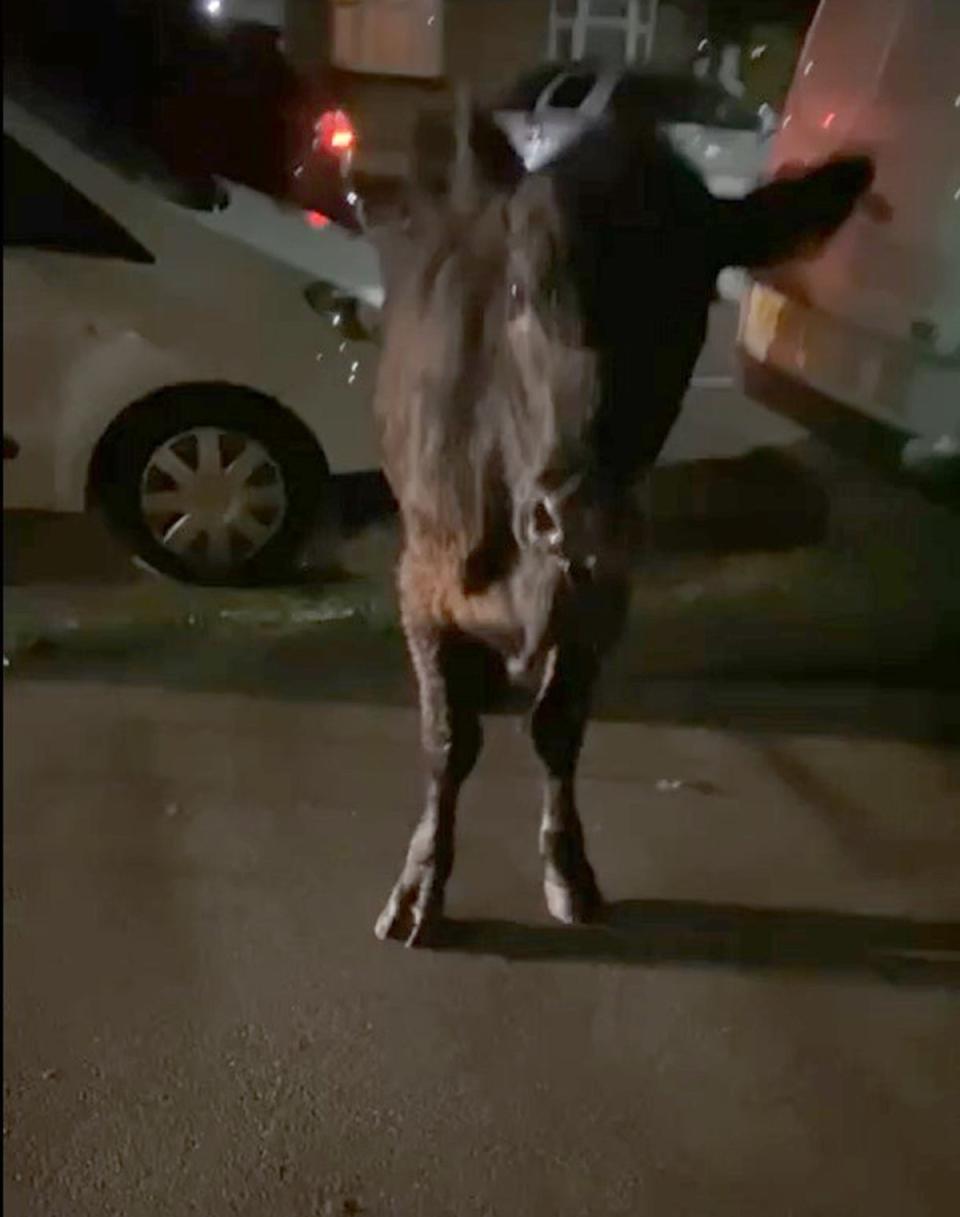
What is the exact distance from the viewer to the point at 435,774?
1.47 meters

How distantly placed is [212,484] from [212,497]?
0.01 m

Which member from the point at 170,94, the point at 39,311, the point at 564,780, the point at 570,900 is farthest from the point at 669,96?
the point at 570,900

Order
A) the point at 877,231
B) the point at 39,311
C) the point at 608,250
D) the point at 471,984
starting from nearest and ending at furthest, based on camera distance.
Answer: the point at 39,311 < the point at 608,250 < the point at 877,231 < the point at 471,984

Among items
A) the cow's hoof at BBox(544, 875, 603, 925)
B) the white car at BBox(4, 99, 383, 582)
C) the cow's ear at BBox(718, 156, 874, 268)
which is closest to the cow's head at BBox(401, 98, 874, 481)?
the cow's ear at BBox(718, 156, 874, 268)

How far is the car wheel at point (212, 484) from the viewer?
1125 mm

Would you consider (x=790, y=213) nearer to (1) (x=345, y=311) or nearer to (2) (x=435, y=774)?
(1) (x=345, y=311)

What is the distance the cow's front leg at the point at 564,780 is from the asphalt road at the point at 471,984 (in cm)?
2

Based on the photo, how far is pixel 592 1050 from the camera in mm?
1418

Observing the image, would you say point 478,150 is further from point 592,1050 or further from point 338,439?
point 592,1050

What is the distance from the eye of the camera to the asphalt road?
4.25 feet

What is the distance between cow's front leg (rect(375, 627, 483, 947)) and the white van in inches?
14.2

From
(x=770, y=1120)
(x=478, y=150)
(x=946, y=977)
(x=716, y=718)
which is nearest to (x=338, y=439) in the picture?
(x=478, y=150)

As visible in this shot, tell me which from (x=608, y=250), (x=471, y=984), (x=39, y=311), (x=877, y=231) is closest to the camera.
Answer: (x=39, y=311)

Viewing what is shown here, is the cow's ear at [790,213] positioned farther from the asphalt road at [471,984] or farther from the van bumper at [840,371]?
the asphalt road at [471,984]
